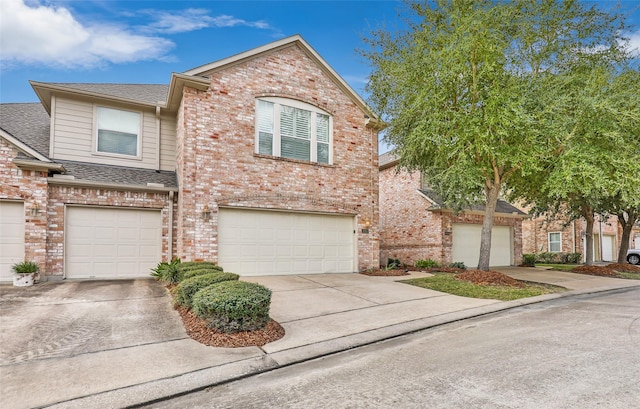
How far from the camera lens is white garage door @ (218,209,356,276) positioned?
10766mm

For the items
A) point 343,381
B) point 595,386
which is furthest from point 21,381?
point 595,386

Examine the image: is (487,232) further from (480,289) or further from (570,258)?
(570,258)

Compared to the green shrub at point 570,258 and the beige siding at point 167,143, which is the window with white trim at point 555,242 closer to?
the green shrub at point 570,258

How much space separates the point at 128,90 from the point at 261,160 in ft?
19.7

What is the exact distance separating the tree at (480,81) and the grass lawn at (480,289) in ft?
5.71

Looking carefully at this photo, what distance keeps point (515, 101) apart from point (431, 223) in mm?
7181

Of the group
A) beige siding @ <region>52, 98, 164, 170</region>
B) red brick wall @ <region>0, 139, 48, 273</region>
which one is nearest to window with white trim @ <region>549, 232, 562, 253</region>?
beige siding @ <region>52, 98, 164, 170</region>

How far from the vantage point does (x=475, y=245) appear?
17.0m

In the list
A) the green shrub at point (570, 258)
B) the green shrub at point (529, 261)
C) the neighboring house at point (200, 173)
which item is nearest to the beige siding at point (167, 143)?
the neighboring house at point (200, 173)

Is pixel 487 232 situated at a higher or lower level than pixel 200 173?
lower

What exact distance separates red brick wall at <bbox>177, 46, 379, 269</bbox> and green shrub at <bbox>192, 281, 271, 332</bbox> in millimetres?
4958

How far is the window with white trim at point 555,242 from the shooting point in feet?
79.5

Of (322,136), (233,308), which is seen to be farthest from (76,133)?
(233,308)

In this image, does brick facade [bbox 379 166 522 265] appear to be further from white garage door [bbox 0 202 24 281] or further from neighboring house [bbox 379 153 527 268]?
white garage door [bbox 0 202 24 281]
